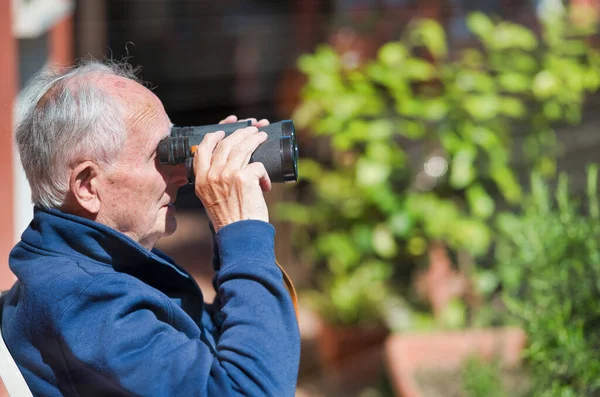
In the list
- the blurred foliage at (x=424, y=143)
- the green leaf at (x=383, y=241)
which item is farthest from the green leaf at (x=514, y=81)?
the green leaf at (x=383, y=241)

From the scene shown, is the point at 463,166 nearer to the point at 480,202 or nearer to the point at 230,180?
the point at 480,202

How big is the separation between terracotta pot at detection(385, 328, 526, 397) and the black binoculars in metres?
2.09

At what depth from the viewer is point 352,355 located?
4137 mm

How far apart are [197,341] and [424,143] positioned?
9.24 ft

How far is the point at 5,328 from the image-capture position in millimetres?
1455

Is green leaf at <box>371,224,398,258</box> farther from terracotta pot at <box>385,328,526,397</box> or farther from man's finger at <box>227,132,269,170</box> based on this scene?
man's finger at <box>227,132,269,170</box>

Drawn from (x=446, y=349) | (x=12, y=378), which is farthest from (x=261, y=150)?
(x=446, y=349)

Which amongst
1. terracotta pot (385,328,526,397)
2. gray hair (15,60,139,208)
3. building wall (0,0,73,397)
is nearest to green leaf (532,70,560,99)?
terracotta pot (385,328,526,397)

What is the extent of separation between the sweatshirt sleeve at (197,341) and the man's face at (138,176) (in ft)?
Result: 0.63

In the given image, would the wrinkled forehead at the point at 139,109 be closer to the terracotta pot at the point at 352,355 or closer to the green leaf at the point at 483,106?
the green leaf at the point at 483,106

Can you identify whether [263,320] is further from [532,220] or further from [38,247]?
[532,220]

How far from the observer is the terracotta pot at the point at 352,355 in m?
4.10

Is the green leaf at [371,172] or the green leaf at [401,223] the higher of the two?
the green leaf at [371,172]

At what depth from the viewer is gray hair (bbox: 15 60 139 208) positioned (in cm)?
140
